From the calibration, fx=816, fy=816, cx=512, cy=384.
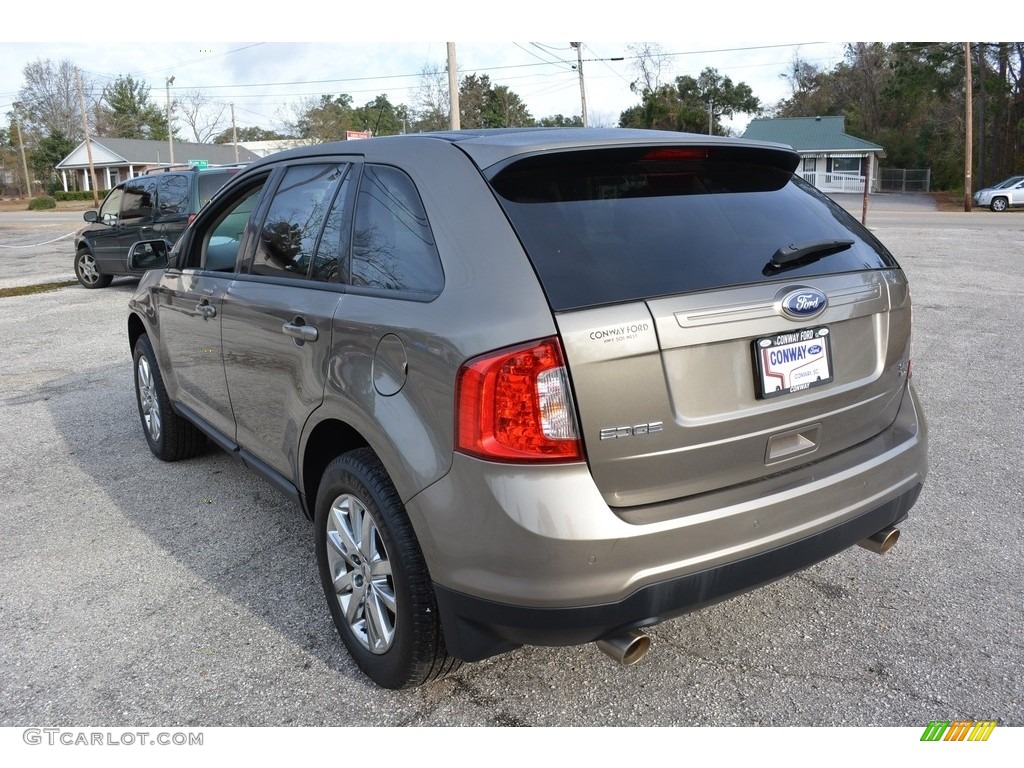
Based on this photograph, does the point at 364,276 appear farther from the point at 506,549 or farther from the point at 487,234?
the point at 506,549

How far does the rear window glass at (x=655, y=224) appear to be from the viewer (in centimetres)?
230

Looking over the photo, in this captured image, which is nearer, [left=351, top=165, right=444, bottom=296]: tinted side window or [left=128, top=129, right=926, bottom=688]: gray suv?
[left=128, top=129, right=926, bottom=688]: gray suv

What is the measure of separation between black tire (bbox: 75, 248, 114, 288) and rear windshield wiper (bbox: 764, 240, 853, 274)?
14.4 m

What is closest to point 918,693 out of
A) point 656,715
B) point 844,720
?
point 844,720

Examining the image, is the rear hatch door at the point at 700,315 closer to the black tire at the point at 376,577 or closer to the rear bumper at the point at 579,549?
the rear bumper at the point at 579,549

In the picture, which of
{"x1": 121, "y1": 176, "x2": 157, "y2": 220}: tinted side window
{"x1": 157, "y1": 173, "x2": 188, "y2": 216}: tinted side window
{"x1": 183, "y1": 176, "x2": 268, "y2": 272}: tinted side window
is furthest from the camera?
{"x1": 121, "y1": 176, "x2": 157, "y2": 220}: tinted side window

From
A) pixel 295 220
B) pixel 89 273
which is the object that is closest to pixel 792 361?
pixel 295 220

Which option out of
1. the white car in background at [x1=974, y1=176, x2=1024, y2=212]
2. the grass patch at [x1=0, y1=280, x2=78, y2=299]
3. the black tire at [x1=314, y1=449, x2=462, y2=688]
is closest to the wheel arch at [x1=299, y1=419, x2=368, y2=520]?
the black tire at [x1=314, y1=449, x2=462, y2=688]

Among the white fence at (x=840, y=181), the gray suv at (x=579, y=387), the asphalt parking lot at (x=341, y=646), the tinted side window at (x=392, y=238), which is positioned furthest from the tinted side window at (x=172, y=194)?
the white fence at (x=840, y=181)

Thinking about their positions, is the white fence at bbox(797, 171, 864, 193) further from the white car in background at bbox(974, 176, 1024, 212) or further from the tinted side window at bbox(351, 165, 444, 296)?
the tinted side window at bbox(351, 165, 444, 296)

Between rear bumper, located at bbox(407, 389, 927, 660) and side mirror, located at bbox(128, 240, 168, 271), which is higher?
side mirror, located at bbox(128, 240, 168, 271)

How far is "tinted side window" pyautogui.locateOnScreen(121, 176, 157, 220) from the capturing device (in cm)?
1298

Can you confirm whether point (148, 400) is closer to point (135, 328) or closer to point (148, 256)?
point (135, 328)

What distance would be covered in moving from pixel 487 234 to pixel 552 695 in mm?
1548
